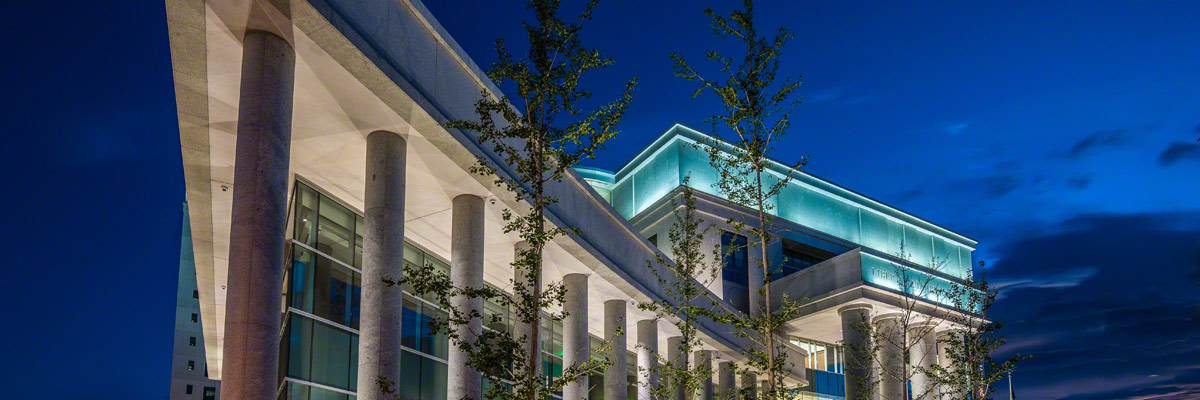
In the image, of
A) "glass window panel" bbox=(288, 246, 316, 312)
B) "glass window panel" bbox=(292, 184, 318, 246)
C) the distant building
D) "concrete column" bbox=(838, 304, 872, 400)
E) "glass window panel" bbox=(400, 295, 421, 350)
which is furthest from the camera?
the distant building

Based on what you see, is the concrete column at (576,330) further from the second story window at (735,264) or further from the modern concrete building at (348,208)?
the second story window at (735,264)

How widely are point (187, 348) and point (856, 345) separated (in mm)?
86453

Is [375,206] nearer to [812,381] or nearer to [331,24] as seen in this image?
[331,24]

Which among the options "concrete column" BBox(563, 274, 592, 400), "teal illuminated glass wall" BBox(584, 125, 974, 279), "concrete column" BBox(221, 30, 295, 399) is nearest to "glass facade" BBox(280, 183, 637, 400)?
"concrete column" BBox(563, 274, 592, 400)

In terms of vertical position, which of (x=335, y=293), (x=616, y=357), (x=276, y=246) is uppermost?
(x=335, y=293)

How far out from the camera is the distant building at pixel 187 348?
366ft

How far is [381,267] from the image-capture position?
21688 millimetres

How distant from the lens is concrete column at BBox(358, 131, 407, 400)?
70.0ft

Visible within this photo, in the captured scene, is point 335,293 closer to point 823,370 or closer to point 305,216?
point 305,216

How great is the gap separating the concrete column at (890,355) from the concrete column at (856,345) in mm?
929

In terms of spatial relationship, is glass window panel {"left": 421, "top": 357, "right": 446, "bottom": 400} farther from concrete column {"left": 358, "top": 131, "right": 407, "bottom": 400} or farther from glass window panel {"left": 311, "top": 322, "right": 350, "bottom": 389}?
concrete column {"left": 358, "top": 131, "right": 407, "bottom": 400}

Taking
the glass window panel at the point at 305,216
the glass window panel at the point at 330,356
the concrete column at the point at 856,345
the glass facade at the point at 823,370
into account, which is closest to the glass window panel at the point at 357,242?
the glass window panel at the point at 305,216

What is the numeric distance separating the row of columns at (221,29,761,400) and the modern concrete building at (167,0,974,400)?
0.03 m

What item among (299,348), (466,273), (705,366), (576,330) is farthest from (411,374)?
(705,366)
